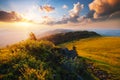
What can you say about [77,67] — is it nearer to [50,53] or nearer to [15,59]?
[50,53]

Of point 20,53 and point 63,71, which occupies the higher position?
point 20,53

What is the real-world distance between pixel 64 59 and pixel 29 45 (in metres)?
5.56

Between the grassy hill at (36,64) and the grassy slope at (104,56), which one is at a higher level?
the grassy hill at (36,64)

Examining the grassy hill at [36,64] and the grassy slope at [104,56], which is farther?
the grassy slope at [104,56]

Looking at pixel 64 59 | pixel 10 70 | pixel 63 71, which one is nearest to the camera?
pixel 10 70

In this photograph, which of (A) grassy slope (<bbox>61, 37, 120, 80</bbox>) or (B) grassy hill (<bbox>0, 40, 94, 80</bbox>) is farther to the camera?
(A) grassy slope (<bbox>61, 37, 120, 80</bbox>)

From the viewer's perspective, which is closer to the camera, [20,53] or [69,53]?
[20,53]

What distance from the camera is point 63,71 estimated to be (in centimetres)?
2364

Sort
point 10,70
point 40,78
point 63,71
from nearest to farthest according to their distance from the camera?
point 40,78 → point 10,70 → point 63,71

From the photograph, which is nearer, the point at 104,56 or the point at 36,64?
the point at 36,64

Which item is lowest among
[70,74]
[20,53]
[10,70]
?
[70,74]

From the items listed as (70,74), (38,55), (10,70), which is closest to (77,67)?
(70,74)

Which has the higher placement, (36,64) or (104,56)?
(36,64)

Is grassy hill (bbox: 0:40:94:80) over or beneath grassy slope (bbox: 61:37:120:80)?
over
